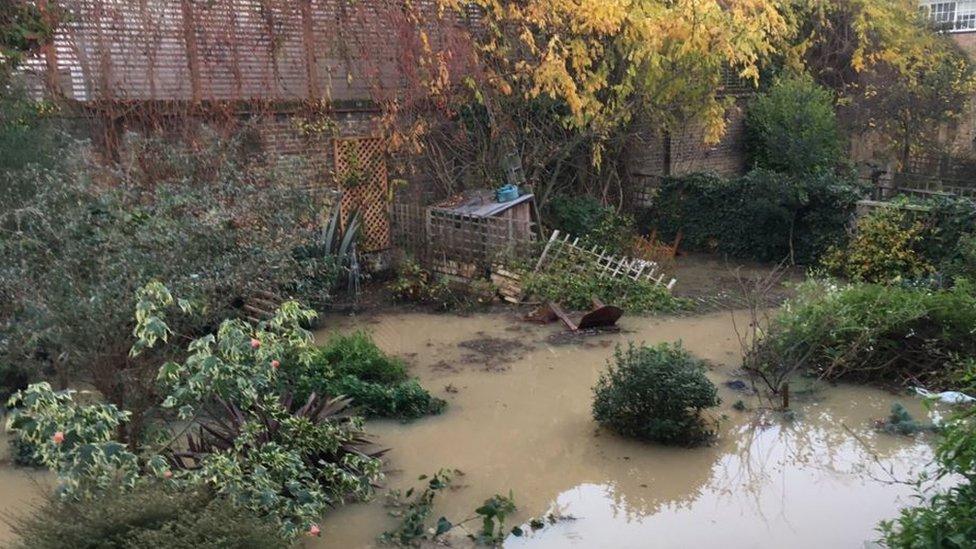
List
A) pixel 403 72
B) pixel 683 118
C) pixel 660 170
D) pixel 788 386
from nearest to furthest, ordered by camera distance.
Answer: pixel 788 386 < pixel 403 72 < pixel 683 118 < pixel 660 170

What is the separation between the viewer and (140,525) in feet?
12.1

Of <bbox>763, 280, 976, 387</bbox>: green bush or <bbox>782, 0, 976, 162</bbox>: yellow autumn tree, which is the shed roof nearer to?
<bbox>763, 280, 976, 387</bbox>: green bush

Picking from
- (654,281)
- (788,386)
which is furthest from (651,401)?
(654,281)

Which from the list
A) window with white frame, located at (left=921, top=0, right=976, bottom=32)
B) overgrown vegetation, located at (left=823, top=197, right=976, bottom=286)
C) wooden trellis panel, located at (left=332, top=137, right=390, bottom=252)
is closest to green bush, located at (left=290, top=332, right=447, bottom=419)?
wooden trellis panel, located at (left=332, top=137, right=390, bottom=252)

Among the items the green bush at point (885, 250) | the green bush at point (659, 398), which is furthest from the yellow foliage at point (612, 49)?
the green bush at point (659, 398)

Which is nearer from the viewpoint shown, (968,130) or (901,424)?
(901,424)

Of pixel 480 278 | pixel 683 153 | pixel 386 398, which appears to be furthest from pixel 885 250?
pixel 386 398

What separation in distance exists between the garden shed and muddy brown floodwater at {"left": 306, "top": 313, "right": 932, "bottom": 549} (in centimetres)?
266

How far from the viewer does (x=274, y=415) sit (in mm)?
5211

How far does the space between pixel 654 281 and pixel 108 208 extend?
7.29m

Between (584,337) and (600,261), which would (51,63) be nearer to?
(584,337)

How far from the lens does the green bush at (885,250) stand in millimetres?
10523

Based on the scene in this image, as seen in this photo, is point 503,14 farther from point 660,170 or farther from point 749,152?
point 749,152

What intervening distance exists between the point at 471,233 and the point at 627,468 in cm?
555
